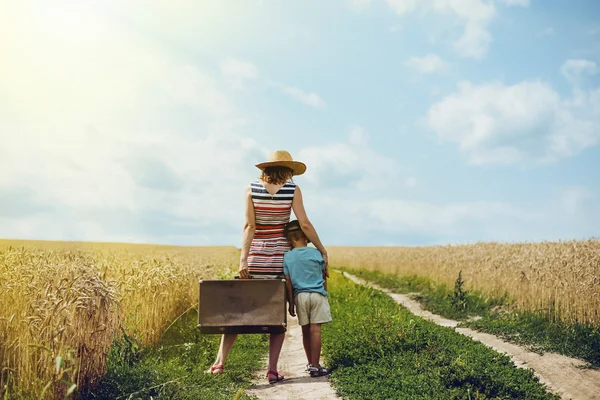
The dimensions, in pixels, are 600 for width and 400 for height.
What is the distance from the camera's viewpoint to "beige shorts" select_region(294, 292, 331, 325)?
816cm

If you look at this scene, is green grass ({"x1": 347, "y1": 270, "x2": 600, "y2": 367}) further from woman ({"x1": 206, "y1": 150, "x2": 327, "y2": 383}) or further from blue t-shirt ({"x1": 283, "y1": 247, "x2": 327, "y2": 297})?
woman ({"x1": 206, "y1": 150, "x2": 327, "y2": 383})

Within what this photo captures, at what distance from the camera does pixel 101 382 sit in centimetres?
704

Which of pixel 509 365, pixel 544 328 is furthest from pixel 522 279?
pixel 509 365

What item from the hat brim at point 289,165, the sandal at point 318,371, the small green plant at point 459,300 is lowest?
the sandal at point 318,371

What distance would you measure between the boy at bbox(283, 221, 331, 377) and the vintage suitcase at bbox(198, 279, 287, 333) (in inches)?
20.4

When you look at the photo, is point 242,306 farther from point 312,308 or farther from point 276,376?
point 276,376

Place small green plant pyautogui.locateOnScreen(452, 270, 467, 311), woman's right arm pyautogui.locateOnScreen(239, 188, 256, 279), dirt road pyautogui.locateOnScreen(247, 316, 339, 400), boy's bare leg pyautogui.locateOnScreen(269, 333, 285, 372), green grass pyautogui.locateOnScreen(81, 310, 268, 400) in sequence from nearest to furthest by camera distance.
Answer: green grass pyautogui.locateOnScreen(81, 310, 268, 400), dirt road pyautogui.locateOnScreen(247, 316, 339, 400), woman's right arm pyautogui.locateOnScreen(239, 188, 256, 279), boy's bare leg pyautogui.locateOnScreen(269, 333, 285, 372), small green plant pyautogui.locateOnScreen(452, 270, 467, 311)

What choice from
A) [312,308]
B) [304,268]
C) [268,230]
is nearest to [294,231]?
[268,230]

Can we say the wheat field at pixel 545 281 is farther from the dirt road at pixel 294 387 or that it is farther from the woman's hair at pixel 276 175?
the woman's hair at pixel 276 175

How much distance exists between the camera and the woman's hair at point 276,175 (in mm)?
7973

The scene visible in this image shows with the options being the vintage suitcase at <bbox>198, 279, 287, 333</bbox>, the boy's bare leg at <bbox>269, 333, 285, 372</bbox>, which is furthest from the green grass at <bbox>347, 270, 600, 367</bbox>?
the vintage suitcase at <bbox>198, 279, 287, 333</bbox>

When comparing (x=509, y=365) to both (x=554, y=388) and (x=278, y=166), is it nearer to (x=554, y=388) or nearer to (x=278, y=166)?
(x=554, y=388)

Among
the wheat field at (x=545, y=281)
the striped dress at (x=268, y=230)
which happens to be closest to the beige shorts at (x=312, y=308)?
the striped dress at (x=268, y=230)

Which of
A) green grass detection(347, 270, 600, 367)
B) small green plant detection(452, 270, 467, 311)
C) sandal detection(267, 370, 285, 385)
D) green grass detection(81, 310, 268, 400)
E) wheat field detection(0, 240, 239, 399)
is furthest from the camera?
small green plant detection(452, 270, 467, 311)
